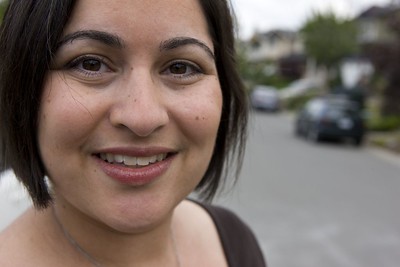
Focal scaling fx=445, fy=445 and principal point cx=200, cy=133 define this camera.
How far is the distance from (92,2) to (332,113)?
1314 cm

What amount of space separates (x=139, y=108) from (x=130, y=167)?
0.15 metres

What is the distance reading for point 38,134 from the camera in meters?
1.06

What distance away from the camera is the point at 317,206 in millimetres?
6633

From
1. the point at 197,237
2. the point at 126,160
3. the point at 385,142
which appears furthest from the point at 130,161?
the point at 385,142

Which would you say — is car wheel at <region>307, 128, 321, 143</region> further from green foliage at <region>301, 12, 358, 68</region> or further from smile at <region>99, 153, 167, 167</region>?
green foliage at <region>301, 12, 358, 68</region>

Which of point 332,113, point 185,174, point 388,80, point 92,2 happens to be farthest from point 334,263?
point 388,80

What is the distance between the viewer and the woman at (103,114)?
100cm

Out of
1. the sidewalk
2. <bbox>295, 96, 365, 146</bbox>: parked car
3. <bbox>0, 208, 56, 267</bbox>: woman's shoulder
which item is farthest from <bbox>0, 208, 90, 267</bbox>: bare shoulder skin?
<bbox>295, 96, 365, 146</bbox>: parked car

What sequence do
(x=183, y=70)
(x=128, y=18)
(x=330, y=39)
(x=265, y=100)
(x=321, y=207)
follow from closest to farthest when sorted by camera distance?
(x=128, y=18), (x=183, y=70), (x=321, y=207), (x=265, y=100), (x=330, y=39)

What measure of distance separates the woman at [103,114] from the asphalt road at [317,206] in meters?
0.72

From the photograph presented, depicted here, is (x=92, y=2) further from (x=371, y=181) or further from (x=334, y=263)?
(x=371, y=181)

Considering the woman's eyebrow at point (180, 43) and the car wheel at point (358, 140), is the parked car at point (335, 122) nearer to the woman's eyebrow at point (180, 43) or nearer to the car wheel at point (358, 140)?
the car wheel at point (358, 140)

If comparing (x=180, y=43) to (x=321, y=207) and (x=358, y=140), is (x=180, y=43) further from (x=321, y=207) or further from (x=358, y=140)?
(x=358, y=140)

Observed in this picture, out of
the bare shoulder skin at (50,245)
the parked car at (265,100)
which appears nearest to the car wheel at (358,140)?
the parked car at (265,100)
